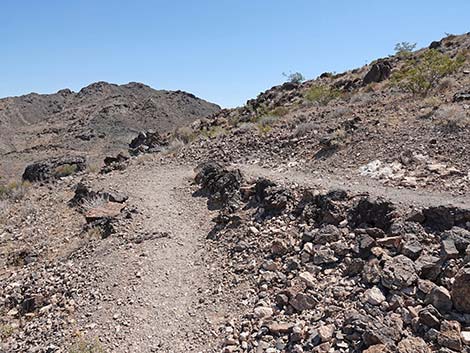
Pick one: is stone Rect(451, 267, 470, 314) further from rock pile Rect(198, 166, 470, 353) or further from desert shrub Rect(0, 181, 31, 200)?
desert shrub Rect(0, 181, 31, 200)

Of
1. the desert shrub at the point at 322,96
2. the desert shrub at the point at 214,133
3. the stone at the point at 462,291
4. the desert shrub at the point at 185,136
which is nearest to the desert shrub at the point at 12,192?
the desert shrub at the point at 185,136

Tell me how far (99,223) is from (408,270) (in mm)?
7112

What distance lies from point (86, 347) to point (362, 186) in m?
5.75

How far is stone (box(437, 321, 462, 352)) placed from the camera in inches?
153

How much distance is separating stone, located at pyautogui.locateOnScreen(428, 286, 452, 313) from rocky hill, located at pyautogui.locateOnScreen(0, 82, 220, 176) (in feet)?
86.6

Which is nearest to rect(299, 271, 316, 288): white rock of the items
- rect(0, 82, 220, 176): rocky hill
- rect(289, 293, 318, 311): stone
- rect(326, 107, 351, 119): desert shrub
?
rect(289, 293, 318, 311): stone

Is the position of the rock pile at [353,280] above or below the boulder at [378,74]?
below

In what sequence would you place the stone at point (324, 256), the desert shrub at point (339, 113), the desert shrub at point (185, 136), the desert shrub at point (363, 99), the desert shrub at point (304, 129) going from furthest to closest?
the desert shrub at point (185, 136) < the desert shrub at point (363, 99) < the desert shrub at point (339, 113) < the desert shrub at point (304, 129) < the stone at point (324, 256)

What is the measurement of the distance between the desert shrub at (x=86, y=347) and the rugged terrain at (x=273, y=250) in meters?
0.03

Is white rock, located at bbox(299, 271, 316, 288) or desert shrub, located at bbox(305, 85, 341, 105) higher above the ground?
desert shrub, located at bbox(305, 85, 341, 105)

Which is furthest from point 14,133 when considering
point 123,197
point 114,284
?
point 114,284

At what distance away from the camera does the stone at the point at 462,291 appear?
4.24m

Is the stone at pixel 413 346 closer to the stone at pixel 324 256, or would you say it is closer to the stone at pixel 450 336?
the stone at pixel 450 336

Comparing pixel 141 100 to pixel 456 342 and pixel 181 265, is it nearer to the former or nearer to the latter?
pixel 181 265
